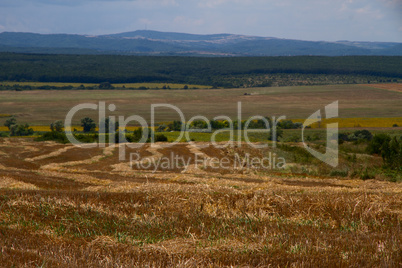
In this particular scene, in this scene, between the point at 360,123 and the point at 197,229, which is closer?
the point at 197,229

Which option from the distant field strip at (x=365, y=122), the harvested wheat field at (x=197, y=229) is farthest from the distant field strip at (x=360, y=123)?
the harvested wheat field at (x=197, y=229)

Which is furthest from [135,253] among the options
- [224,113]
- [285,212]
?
[224,113]

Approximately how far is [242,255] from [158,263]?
4.65 feet

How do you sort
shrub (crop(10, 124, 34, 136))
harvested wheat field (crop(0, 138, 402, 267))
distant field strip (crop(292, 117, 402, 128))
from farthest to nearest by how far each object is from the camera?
distant field strip (crop(292, 117, 402, 128)) < shrub (crop(10, 124, 34, 136)) < harvested wheat field (crop(0, 138, 402, 267))

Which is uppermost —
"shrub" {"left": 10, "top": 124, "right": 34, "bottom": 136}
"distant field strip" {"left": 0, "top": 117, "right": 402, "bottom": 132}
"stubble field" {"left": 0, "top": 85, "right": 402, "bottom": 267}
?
"stubble field" {"left": 0, "top": 85, "right": 402, "bottom": 267}

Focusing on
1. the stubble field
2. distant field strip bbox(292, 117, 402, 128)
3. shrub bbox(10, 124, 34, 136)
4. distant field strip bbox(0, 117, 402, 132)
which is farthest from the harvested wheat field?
distant field strip bbox(292, 117, 402, 128)

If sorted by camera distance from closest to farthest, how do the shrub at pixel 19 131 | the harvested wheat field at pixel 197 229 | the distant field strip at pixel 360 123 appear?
the harvested wheat field at pixel 197 229
the shrub at pixel 19 131
the distant field strip at pixel 360 123

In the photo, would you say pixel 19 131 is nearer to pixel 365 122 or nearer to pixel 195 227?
pixel 195 227

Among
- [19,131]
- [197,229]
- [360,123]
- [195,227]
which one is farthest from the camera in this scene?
[360,123]

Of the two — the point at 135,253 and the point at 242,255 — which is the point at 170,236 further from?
the point at 242,255

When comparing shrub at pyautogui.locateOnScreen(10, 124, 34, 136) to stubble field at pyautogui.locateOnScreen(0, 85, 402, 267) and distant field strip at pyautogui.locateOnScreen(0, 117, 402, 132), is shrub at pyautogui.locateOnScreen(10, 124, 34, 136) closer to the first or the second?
distant field strip at pyautogui.locateOnScreen(0, 117, 402, 132)

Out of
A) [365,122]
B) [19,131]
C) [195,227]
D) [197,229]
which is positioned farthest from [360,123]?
[197,229]

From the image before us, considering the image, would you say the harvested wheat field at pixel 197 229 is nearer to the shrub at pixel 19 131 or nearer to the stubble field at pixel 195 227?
the stubble field at pixel 195 227

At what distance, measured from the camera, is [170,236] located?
824 centimetres
